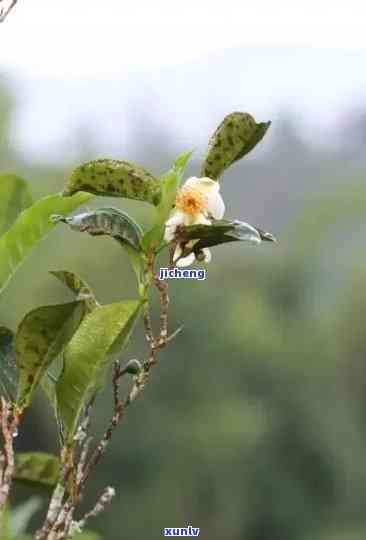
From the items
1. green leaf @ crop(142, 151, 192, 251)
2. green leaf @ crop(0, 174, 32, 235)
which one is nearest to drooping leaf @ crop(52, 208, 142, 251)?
A: green leaf @ crop(142, 151, 192, 251)

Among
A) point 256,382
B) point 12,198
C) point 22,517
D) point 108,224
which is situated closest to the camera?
point 108,224

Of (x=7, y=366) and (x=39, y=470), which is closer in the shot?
(x=7, y=366)

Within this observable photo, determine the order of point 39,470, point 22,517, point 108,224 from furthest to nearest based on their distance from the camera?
point 22,517, point 39,470, point 108,224

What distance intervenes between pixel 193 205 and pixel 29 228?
10cm

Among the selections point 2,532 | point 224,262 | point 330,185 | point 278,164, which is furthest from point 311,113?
point 2,532

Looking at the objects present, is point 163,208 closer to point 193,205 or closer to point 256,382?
point 193,205

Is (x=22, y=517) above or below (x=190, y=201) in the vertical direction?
below

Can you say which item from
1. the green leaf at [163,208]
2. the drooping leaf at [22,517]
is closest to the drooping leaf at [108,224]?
the green leaf at [163,208]

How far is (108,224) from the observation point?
1.94 ft

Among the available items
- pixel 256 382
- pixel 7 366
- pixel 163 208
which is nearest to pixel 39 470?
pixel 7 366

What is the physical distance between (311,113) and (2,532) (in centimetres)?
848

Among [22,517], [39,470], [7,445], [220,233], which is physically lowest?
[22,517]

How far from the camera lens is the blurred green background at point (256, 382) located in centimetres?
742

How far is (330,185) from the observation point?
8148 mm
